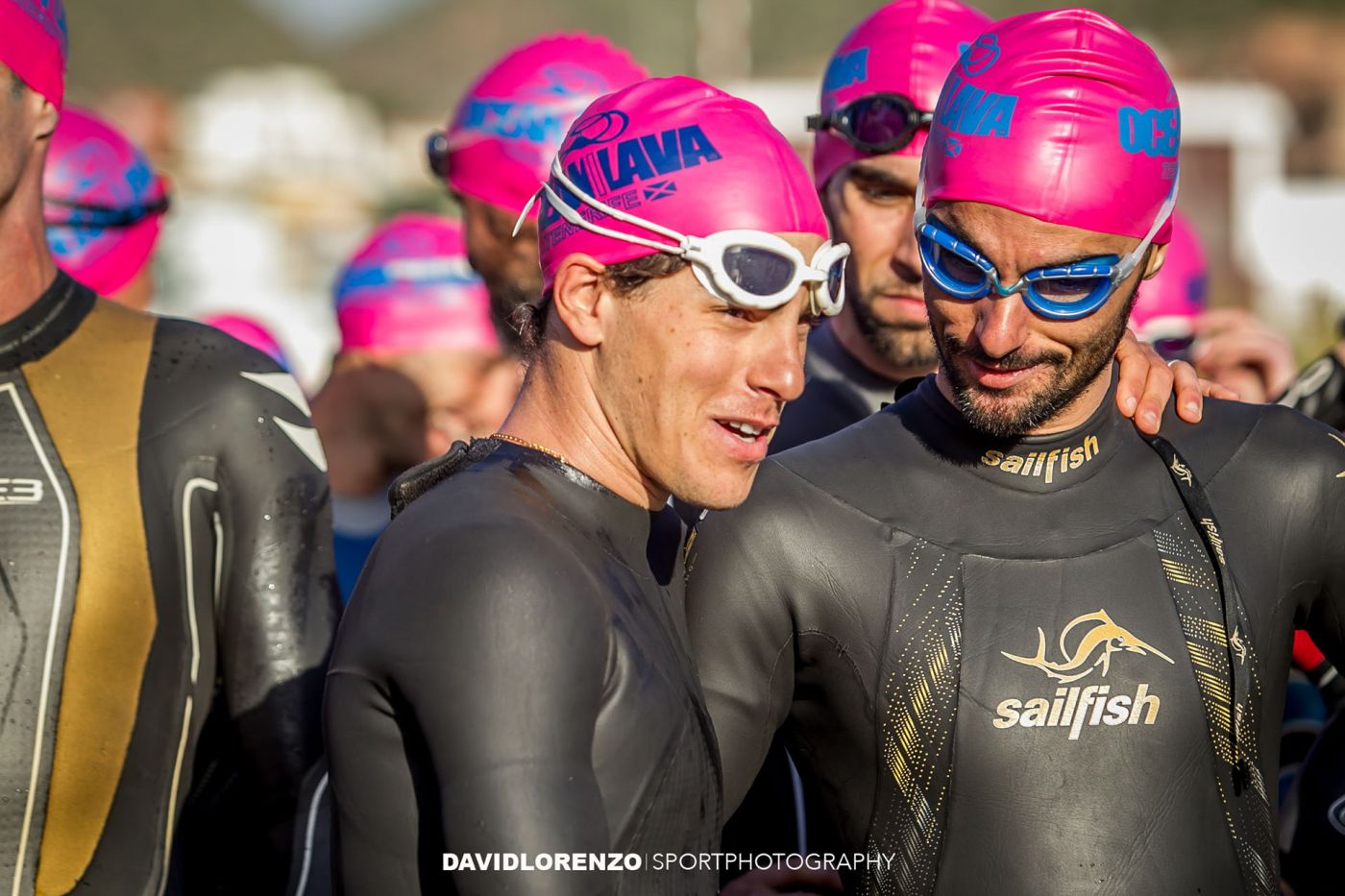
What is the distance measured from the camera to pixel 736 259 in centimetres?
256

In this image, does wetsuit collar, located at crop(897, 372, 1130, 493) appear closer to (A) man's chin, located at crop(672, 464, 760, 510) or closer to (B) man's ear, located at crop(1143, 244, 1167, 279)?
(B) man's ear, located at crop(1143, 244, 1167, 279)

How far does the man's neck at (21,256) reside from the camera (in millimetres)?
3201

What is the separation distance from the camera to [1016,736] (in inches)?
116

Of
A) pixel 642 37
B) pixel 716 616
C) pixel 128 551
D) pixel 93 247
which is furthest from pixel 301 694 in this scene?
pixel 642 37

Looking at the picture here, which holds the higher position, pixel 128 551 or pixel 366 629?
pixel 366 629

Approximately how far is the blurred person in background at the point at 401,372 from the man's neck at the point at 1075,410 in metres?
2.59

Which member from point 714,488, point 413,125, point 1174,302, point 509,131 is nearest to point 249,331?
point 509,131

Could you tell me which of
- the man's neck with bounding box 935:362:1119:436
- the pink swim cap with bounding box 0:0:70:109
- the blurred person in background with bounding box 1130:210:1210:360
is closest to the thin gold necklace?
the man's neck with bounding box 935:362:1119:436

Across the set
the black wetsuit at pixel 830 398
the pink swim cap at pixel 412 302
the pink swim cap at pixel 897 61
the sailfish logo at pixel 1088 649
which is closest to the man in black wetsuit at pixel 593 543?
the sailfish logo at pixel 1088 649

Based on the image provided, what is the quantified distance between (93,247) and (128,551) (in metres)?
2.47

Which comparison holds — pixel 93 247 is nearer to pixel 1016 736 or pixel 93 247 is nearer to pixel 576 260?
pixel 576 260

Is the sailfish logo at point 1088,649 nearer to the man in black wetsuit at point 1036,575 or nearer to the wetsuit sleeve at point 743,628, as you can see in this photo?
the man in black wetsuit at point 1036,575

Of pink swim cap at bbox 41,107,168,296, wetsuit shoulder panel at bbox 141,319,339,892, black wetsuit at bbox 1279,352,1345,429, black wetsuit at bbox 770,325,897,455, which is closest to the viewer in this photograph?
wetsuit shoulder panel at bbox 141,319,339,892

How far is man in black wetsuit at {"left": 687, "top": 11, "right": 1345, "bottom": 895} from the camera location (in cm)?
295
